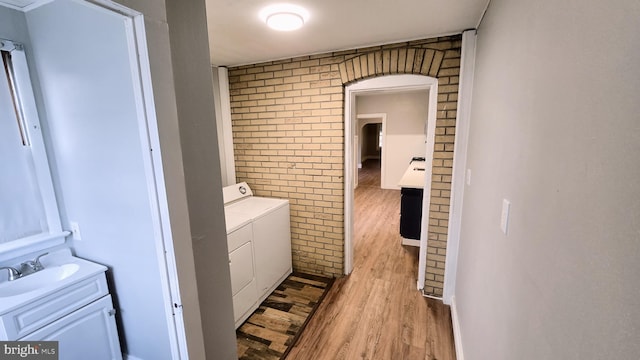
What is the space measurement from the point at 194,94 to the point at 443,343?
7.89 feet

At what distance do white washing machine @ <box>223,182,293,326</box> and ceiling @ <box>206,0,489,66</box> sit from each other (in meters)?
1.51

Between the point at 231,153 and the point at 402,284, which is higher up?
the point at 231,153

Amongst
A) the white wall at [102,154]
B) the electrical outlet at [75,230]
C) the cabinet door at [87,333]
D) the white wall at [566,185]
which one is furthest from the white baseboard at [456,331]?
the electrical outlet at [75,230]

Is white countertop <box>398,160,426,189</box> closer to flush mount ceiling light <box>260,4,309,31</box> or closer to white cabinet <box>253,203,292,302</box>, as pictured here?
white cabinet <box>253,203,292,302</box>

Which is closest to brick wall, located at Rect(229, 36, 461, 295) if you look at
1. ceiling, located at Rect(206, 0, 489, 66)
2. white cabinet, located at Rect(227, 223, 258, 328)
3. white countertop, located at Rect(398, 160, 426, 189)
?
ceiling, located at Rect(206, 0, 489, 66)

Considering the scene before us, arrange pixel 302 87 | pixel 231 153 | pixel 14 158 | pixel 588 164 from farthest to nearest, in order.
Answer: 1. pixel 231 153
2. pixel 302 87
3. pixel 14 158
4. pixel 588 164

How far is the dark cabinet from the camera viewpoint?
339cm

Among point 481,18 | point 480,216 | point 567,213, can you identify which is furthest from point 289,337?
point 481,18

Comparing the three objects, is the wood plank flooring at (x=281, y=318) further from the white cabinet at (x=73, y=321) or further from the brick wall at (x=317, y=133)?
the white cabinet at (x=73, y=321)

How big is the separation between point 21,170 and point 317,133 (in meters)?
2.15

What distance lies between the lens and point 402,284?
2.76 m

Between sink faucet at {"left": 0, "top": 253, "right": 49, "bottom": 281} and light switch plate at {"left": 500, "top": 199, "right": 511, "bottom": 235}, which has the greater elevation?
light switch plate at {"left": 500, "top": 199, "right": 511, "bottom": 235}

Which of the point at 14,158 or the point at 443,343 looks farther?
the point at 443,343

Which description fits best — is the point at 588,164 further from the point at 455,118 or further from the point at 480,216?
the point at 455,118
